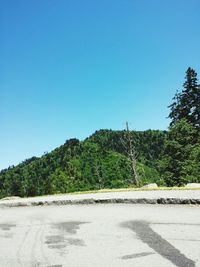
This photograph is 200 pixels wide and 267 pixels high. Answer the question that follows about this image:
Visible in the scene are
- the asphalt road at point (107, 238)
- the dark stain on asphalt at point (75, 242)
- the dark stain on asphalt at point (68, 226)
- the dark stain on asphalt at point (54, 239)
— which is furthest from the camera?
the dark stain on asphalt at point (68, 226)

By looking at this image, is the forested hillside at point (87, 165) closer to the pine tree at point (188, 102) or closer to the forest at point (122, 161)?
the forest at point (122, 161)

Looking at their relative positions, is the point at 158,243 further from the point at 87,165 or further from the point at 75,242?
the point at 87,165

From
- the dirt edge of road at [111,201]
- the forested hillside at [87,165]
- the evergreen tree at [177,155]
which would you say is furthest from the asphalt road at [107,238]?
the forested hillside at [87,165]

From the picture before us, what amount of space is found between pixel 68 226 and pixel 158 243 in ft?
11.4

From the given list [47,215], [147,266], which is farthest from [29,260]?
[47,215]

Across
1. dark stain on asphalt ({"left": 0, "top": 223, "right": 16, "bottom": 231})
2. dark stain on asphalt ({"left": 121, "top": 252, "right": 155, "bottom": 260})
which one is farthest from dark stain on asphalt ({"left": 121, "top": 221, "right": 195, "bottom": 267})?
dark stain on asphalt ({"left": 0, "top": 223, "right": 16, "bottom": 231})

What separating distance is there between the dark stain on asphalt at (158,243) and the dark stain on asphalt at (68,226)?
1.34 m

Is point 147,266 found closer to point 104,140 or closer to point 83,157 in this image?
point 83,157

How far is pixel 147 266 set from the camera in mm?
6078

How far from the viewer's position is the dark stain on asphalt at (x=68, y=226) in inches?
379

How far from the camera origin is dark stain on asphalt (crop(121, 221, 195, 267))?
619cm

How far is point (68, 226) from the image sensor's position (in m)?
10.3

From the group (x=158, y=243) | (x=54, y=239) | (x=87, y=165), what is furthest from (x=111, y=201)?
(x=87, y=165)

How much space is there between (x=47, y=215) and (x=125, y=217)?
3.31m
